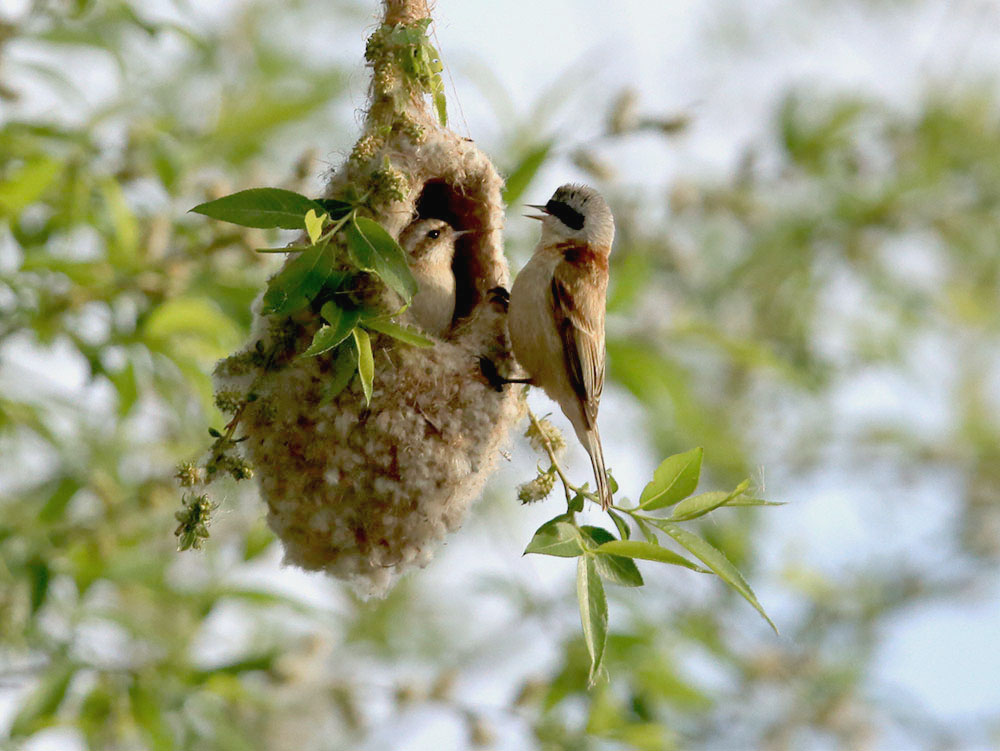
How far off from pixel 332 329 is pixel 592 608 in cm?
66

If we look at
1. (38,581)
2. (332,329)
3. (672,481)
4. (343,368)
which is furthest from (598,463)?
(38,581)

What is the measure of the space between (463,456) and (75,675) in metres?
1.62

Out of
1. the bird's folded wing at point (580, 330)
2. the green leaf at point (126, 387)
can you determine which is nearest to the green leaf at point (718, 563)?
the bird's folded wing at point (580, 330)

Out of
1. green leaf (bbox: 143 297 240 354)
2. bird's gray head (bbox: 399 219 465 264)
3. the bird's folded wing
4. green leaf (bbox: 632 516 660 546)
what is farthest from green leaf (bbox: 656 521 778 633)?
green leaf (bbox: 143 297 240 354)

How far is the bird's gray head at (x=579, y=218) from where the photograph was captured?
321cm

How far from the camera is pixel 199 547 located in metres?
2.04

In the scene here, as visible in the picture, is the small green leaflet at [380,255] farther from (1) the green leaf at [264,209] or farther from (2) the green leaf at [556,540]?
(2) the green leaf at [556,540]

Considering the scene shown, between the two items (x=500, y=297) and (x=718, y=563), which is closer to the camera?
(x=718, y=563)

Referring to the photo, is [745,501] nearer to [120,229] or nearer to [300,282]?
[300,282]

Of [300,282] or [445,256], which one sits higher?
[445,256]

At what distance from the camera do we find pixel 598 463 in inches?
109

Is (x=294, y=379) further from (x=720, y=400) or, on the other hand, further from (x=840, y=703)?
(x=720, y=400)

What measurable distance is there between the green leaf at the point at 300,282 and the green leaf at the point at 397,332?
0.38ft

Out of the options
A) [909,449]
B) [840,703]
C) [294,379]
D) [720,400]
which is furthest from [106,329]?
[909,449]
